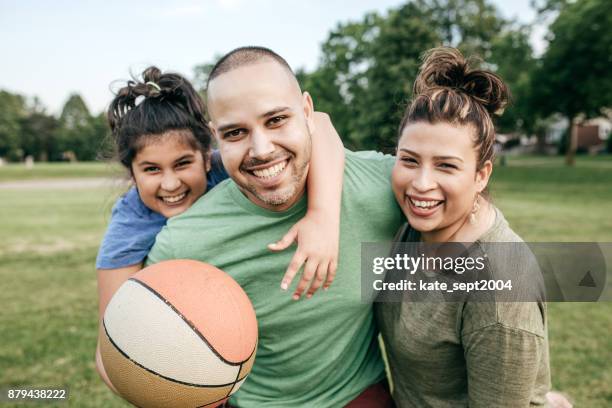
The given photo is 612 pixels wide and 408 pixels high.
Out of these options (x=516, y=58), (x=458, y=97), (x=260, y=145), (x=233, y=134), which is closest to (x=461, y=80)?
(x=458, y=97)

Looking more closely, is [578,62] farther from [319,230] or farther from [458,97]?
[319,230]

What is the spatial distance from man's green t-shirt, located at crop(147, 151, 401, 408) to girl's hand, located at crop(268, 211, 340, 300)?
193mm

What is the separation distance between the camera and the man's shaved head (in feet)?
8.65

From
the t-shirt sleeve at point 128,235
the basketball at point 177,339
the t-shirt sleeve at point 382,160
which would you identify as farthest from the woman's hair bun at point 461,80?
the t-shirt sleeve at point 128,235

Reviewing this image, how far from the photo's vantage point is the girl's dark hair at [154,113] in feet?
11.3

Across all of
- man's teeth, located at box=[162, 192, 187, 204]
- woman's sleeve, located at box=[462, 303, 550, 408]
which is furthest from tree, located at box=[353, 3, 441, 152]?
woman's sleeve, located at box=[462, 303, 550, 408]

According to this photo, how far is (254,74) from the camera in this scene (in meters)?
2.58

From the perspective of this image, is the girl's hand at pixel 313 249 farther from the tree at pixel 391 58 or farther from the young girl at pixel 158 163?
the tree at pixel 391 58

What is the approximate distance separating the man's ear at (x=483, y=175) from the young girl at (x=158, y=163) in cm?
69

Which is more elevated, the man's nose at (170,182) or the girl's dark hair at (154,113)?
the girl's dark hair at (154,113)

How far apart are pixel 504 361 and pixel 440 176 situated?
852mm

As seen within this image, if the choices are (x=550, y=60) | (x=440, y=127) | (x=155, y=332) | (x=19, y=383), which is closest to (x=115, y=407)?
(x=19, y=383)

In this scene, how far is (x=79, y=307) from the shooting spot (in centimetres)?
733

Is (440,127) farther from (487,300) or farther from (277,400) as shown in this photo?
(277,400)
